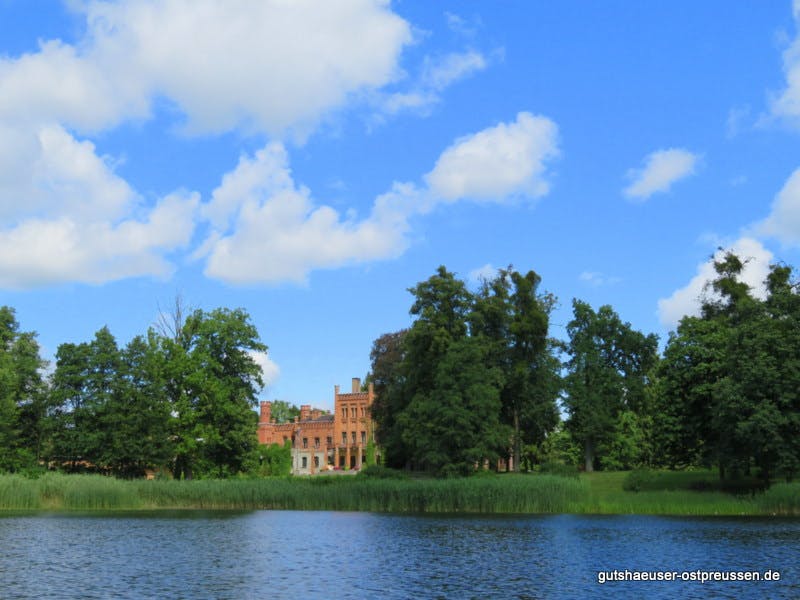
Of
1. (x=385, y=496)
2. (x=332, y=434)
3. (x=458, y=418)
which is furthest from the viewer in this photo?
(x=332, y=434)

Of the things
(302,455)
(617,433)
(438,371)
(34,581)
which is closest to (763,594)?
(34,581)

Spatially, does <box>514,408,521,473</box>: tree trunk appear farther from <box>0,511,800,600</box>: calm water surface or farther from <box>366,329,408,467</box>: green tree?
<box>0,511,800,600</box>: calm water surface

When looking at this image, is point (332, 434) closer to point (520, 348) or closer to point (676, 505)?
point (520, 348)

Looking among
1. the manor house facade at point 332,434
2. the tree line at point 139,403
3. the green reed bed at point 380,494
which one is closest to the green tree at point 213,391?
the tree line at point 139,403

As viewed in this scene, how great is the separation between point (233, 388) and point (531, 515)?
30146mm

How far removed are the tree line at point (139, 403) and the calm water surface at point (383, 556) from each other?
19594mm

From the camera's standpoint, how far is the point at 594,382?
6956 cm

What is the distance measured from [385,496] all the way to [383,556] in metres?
23.0

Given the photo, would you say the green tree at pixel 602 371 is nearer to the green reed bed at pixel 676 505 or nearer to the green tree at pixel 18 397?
the green reed bed at pixel 676 505

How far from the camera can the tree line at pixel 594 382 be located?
1879 inches

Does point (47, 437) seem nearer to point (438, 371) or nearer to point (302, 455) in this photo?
point (438, 371)

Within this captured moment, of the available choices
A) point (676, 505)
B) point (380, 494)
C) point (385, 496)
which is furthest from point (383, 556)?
point (676, 505)

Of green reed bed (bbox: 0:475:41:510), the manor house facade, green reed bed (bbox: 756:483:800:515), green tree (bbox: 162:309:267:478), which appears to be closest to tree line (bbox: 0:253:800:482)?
green tree (bbox: 162:309:267:478)

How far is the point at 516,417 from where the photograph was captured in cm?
7044
